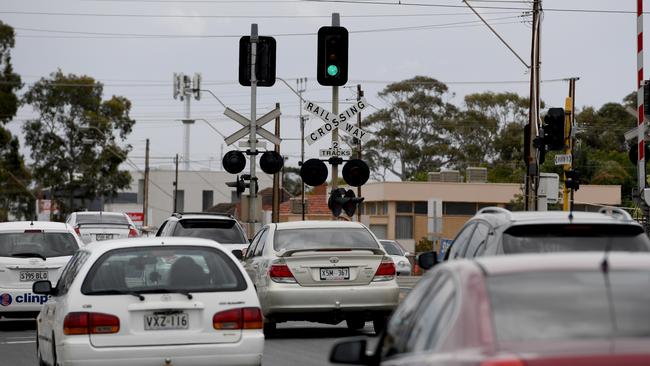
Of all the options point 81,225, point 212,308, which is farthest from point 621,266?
point 81,225

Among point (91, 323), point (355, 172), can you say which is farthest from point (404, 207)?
point (91, 323)

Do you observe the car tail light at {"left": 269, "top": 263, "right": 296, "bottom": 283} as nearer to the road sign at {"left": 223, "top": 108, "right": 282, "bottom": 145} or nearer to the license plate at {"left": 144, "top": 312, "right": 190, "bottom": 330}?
the license plate at {"left": 144, "top": 312, "right": 190, "bottom": 330}

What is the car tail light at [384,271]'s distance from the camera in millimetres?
18422

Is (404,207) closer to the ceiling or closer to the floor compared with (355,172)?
closer to the floor

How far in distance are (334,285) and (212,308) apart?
6.72m

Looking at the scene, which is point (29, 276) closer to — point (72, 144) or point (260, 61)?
point (260, 61)

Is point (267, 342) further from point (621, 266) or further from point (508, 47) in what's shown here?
point (508, 47)

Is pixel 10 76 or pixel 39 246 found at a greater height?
pixel 10 76

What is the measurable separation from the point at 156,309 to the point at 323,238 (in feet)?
24.3

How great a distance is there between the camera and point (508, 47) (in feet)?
122

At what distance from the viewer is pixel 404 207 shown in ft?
258

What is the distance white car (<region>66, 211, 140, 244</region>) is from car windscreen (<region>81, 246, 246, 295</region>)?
2250cm

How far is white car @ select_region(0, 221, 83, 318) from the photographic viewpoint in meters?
20.3

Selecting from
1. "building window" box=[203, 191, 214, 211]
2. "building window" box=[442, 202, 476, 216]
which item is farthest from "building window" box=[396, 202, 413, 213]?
"building window" box=[203, 191, 214, 211]
